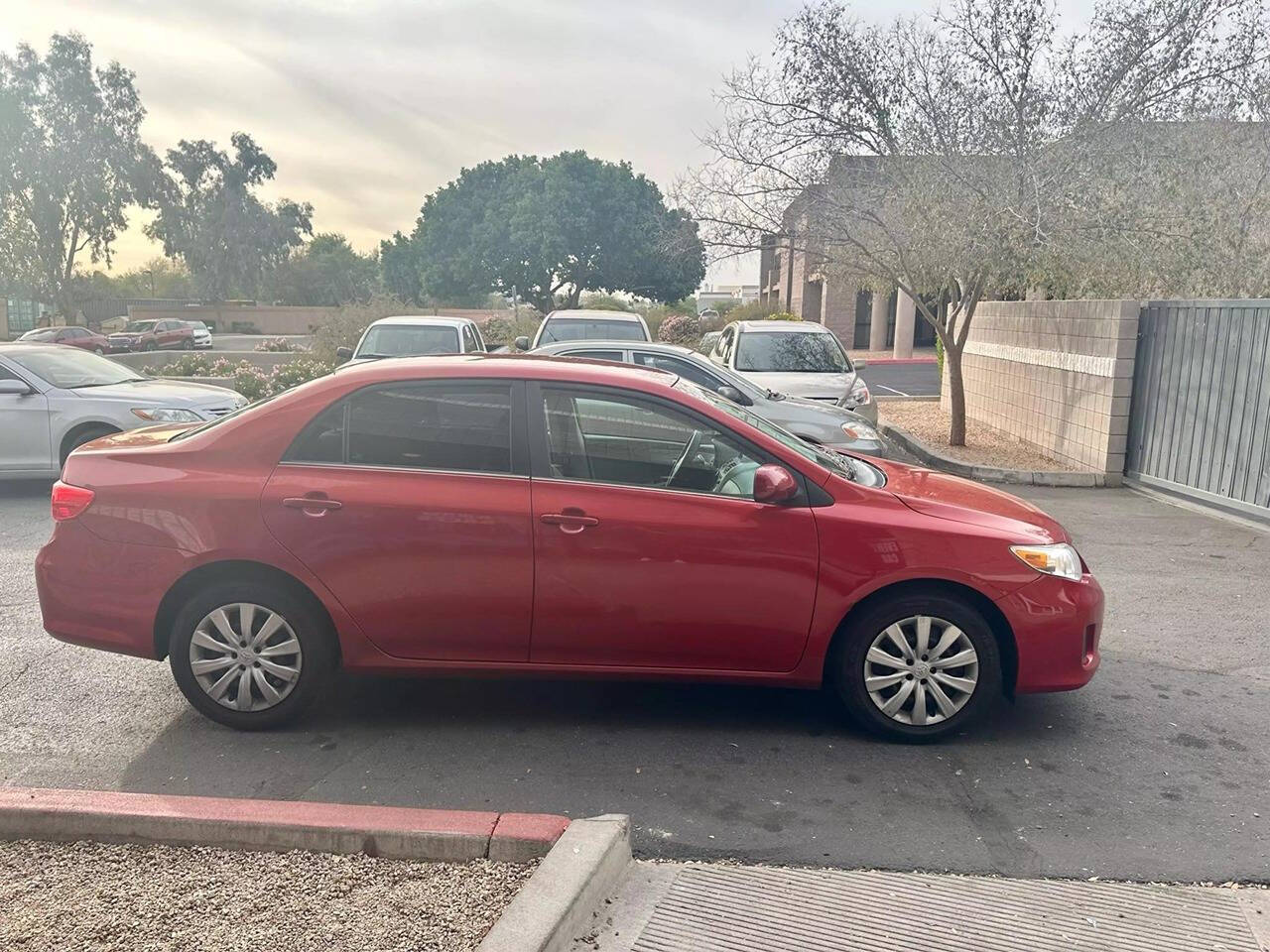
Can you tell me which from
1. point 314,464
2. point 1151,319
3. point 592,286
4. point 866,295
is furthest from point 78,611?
point 592,286

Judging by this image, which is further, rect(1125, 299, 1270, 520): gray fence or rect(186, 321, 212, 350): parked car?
rect(186, 321, 212, 350): parked car

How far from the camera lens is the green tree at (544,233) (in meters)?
52.5

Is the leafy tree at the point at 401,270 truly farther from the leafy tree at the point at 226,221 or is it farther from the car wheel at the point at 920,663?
the car wheel at the point at 920,663

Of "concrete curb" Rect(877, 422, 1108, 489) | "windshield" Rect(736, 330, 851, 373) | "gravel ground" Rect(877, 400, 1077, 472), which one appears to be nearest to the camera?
"concrete curb" Rect(877, 422, 1108, 489)

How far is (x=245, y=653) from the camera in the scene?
14.0 feet

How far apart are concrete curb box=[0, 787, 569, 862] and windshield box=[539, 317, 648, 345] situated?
38.1 feet

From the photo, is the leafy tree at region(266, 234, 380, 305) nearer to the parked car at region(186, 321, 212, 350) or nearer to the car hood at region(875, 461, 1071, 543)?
the parked car at region(186, 321, 212, 350)

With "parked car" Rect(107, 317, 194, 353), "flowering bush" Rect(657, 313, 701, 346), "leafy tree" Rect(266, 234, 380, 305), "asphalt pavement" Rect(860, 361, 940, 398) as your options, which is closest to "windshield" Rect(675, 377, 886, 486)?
"asphalt pavement" Rect(860, 361, 940, 398)

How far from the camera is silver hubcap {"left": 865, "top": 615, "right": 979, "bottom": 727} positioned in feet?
13.9

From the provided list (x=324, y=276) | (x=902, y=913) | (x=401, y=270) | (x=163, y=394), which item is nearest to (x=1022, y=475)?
(x=902, y=913)

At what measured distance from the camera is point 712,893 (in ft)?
10.4

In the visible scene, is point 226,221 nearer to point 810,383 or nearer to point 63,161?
point 63,161

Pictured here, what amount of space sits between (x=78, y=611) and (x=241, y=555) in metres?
0.85

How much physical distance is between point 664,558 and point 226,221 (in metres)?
65.8
